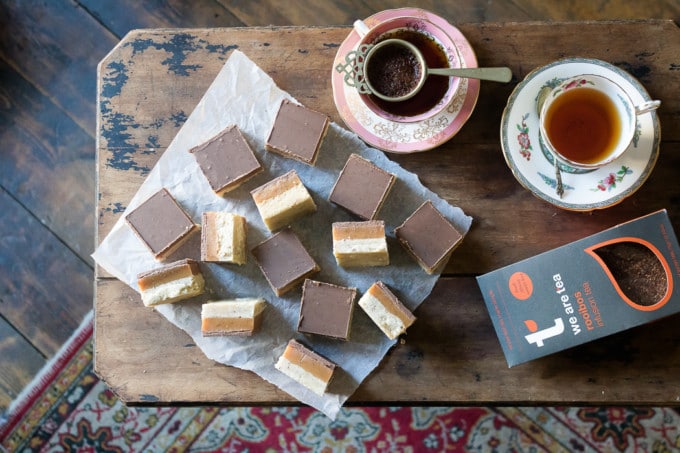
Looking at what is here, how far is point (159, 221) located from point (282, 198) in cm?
32

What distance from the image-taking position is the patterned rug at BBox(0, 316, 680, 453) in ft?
7.30

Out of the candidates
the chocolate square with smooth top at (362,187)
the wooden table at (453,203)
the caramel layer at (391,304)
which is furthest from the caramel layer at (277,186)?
the caramel layer at (391,304)

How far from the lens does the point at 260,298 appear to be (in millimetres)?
1590

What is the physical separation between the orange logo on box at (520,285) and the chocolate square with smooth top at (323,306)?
15.3 inches

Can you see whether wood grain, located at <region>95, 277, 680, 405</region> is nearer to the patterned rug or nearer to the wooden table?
the wooden table

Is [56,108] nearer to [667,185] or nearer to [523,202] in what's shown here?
[523,202]

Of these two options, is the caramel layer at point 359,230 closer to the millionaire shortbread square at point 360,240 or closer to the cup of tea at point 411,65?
the millionaire shortbread square at point 360,240

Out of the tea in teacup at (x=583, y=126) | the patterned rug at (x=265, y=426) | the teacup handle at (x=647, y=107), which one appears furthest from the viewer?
the patterned rug at (x=265, y=426)

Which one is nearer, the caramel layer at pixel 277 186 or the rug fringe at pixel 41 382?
the caramel layer at pixel 277 186

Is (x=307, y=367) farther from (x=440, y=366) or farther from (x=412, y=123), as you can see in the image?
(x=412, y=123)

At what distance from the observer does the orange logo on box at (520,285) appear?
1436mm

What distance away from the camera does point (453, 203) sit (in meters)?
1.58

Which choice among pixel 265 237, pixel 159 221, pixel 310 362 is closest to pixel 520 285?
pixel 310 362

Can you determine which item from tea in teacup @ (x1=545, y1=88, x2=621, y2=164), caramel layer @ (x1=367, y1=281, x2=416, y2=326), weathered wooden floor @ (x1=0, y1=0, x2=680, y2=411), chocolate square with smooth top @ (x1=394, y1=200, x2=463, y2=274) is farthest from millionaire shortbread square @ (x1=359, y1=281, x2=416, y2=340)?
weathered wooden floor @ (x1=0, y1=0, x2=680, y2=411)
